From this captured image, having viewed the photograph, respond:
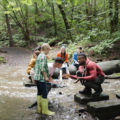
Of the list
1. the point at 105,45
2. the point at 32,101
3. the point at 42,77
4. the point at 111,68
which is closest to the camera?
the point at 42,77

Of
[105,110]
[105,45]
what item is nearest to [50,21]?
[105,45]

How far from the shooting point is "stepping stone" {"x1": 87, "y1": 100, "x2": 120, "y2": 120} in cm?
372

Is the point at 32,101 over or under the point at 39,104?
under

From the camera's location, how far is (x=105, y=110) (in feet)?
12.3

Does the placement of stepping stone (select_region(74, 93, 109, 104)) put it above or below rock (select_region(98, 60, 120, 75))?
below

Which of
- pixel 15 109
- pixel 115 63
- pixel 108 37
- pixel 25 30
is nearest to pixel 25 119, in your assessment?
pixel 15 109

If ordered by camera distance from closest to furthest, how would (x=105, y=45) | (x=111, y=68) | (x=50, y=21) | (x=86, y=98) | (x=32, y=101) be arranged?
1. (x=86, y=98)
2. (x=32, y=101)
3. (x=111, y=68)
4. (x=105, y=45)
5. (x=50, y=21)

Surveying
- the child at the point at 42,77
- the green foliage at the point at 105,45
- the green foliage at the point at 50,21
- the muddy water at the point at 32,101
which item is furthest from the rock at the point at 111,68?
the child at the point at 42,77

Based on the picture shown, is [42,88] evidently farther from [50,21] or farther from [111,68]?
[50,21]

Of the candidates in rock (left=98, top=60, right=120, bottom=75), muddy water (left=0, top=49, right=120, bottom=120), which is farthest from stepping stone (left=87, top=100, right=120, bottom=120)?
rock (left=98, top=60, right=120, bottom=75)

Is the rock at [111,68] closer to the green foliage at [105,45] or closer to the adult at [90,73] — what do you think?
the green foliage at [105,45]

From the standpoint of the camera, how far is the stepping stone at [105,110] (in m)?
3.72

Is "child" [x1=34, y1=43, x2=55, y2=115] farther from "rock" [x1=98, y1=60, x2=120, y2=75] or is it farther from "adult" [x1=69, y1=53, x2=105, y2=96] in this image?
"rock" [x1=98, y1=60, x2=120, y2=75]

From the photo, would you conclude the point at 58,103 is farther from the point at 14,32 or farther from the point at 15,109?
the point at 14,32
